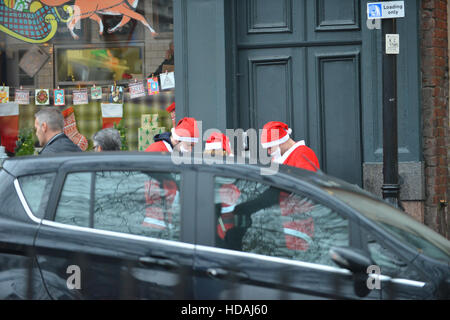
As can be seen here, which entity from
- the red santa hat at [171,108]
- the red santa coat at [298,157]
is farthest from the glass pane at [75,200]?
the red santa hat at [171,108]

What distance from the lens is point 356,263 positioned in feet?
11.9

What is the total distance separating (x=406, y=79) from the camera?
27.3ft

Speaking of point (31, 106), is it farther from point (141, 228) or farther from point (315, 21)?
point (141, 228)

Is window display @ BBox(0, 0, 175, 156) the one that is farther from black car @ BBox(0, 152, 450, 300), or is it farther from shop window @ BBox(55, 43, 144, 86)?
black car @ BBox(0, 152, 450, 300)

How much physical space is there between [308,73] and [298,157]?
258 centimetres

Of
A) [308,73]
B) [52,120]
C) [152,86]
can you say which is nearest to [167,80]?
[152,86]

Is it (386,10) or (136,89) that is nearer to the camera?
(386,10)

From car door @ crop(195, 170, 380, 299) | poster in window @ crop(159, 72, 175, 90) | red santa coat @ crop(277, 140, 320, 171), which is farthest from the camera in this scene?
poster in window @ crop(159, 72, 175, 90)

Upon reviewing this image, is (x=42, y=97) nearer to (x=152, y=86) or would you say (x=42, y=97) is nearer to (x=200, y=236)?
(x=152, y=86)

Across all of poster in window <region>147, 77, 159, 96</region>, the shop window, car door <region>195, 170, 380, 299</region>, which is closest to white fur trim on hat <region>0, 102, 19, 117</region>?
the shop window

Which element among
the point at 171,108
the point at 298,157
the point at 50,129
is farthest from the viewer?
the point at 171,108

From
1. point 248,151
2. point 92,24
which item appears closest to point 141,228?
point 248,151

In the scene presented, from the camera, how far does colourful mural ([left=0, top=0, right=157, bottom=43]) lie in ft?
30.3

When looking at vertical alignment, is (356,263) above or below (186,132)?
below
